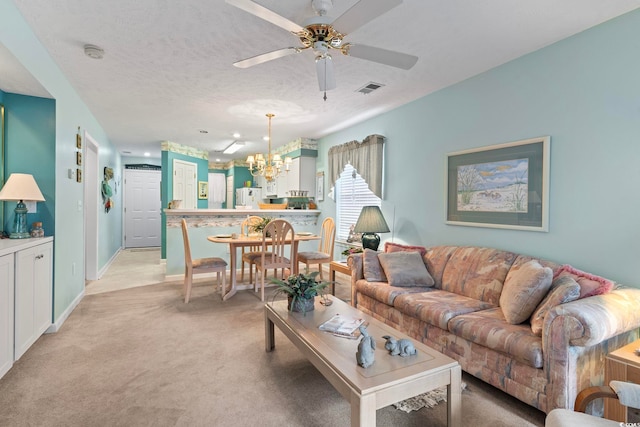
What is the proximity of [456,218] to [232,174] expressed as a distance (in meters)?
7.26

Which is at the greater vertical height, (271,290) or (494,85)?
(494,85)

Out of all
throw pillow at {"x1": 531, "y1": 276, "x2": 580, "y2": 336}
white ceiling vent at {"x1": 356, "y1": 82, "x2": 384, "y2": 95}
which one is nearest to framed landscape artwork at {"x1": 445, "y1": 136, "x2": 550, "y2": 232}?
throw pillow at {"x1": 531, "y1": 276, "x2": 580, "y2": 336}

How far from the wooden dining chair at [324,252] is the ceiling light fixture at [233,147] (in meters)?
2.90

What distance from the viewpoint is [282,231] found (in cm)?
422

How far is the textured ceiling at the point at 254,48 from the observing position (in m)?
2.17

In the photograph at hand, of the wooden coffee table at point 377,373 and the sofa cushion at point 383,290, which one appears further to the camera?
the sofa cushion at point 383,290

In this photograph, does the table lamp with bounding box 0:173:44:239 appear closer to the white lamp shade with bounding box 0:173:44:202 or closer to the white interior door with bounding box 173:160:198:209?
the white lamp shade with bounding box 0:173:44:202

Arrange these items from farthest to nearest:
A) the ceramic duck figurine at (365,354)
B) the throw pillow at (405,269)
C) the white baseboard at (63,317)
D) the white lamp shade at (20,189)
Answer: the throw pillow at (405,269)
the white baseboard at (63,317)
the white lamp shade at (20,189)
the ceramic duck figurine at (365,354)

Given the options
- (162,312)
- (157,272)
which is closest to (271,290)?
(162,312)

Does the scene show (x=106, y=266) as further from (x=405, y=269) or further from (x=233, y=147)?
(x=405, y=269)

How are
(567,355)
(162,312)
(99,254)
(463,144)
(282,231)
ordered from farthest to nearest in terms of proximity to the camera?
(99,254)
(282,231)
(162,312)
(463,144)
(567,355)

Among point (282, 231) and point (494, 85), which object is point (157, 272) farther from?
point (494, 85)

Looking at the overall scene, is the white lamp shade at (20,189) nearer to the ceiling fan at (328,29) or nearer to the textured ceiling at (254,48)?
the textured ceiling at (254,48)

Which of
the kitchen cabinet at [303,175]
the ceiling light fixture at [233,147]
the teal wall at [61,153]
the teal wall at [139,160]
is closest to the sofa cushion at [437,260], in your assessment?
the kitchen cabinet at [303,175]
